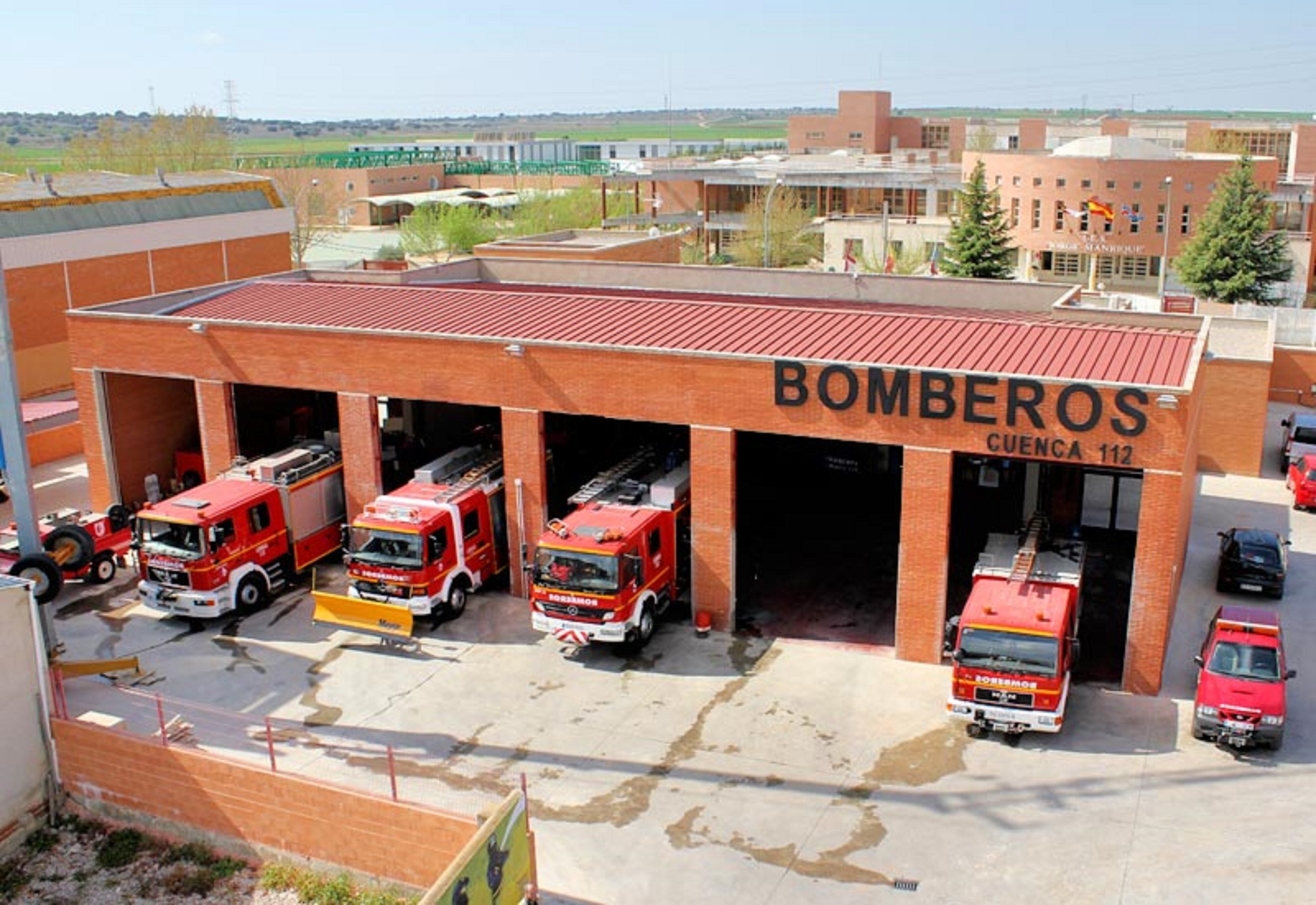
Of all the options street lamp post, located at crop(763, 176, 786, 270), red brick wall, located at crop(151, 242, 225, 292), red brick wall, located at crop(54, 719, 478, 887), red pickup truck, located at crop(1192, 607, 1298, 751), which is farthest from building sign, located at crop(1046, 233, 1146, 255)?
red brick wall, located at crop(54, 719, 478, 887)

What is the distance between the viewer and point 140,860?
1802 centimetres

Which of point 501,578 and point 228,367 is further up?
point 228,367

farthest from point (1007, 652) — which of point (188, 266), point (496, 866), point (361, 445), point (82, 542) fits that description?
point (188, 266)

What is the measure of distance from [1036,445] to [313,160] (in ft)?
436

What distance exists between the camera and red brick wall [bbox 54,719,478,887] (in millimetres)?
16375

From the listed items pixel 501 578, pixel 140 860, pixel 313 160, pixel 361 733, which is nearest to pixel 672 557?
pixel 501 578

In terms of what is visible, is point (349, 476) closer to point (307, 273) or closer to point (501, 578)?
point (501, 578)

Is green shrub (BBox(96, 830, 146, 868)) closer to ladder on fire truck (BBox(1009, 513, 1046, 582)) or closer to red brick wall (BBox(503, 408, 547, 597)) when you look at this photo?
red brick wall (BBox(503, 408, 547, 597))

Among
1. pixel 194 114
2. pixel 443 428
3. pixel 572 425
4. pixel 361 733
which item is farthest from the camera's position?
pixel 194 114

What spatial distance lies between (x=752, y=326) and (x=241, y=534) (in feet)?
38.8

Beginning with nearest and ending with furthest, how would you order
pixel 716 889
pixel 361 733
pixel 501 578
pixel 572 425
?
pixel 716 889 → pixel 361 733 → pixel 501 578 → pixel 572 425

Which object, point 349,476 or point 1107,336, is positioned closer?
point 1107,336

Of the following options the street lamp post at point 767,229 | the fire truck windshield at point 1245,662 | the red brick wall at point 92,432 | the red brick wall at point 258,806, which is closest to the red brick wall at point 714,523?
the fire truck windshield at point 1245,662

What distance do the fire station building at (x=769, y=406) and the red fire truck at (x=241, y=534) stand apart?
1.06 meters
